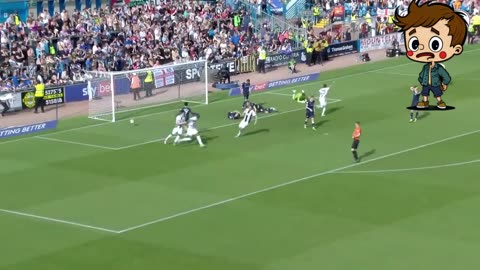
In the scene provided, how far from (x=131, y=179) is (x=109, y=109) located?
14.9 m

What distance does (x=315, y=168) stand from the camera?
1796 inches

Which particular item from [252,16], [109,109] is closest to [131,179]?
[109,109]

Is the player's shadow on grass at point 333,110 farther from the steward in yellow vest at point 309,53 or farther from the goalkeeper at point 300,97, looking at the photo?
the steward in yellow vest at point 309,53

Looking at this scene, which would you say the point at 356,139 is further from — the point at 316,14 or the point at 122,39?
the point at 316,14

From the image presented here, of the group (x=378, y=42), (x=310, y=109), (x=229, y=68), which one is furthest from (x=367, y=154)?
(x=378, y=42)

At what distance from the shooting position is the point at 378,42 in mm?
83375

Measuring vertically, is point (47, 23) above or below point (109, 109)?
above

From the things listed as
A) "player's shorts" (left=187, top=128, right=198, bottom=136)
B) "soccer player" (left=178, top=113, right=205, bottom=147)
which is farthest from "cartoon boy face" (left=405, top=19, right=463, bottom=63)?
"player's shorts" (left=187, top=128, right=198, bottom=136)

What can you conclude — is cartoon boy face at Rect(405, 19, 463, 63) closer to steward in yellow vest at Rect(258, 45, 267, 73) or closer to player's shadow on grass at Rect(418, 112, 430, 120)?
player's shadow on grass at Rect(418, 112, 430, 120)

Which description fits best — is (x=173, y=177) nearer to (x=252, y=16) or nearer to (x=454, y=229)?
(x=454, y=229)

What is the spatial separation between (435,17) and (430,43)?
59 centimetres

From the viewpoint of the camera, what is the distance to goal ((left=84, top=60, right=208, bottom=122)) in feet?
190

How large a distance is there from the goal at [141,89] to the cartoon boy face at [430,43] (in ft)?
125

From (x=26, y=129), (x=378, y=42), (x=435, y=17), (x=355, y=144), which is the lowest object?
(x=26, y=129)
